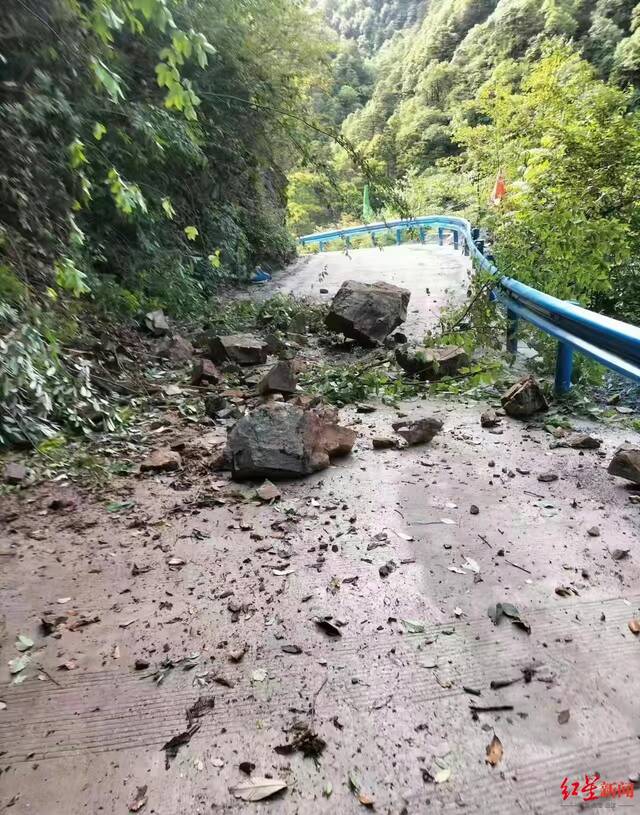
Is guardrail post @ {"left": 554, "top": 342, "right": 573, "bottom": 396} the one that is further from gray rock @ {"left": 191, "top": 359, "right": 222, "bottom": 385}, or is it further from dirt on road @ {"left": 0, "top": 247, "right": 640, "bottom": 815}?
gray rock @ {"left": 191, "top": 359, "right": 222, "bottom": 385}

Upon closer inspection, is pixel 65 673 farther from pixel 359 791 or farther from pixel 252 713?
pixel 359 791

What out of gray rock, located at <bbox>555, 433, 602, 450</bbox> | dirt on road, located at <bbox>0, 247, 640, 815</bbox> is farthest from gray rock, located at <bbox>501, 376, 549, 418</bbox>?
dirt on road, located at <bbox>0, 247, 640, 815</bbox>

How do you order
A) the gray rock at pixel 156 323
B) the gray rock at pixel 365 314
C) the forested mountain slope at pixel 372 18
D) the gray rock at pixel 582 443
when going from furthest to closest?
the forested mountain slope at pixel 372 18 → the gray rock at pixel 156 323 → the gray rock at pixel 365 314 → the gray rock at pixel 582 443

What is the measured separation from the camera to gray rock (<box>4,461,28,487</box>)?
277 cm

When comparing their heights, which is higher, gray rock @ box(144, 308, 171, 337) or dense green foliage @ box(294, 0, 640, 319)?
dense green foliage @ box(294, 0, 640, 319)

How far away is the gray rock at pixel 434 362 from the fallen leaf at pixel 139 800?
11.4 ft

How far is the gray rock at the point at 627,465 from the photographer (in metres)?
2.45

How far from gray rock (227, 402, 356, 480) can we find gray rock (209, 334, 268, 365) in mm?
2237

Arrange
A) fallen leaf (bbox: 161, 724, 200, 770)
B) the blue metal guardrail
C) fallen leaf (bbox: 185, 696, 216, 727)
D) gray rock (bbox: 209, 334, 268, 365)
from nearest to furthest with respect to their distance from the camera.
Answer: fallen leaf (bbox: 161, 724, 200, 770), fallen leaf (bbox: 185, 696, 216, 727), the blue metal guardrail, gray rock (bbox: 209, 334, 268, 365)

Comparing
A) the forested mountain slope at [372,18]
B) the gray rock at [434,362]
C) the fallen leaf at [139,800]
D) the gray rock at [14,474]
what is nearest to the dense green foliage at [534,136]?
the gray rock at [434,362]

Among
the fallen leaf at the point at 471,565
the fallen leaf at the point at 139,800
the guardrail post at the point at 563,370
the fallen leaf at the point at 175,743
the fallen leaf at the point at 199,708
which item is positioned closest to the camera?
the fallen leaf at the point at 139,800

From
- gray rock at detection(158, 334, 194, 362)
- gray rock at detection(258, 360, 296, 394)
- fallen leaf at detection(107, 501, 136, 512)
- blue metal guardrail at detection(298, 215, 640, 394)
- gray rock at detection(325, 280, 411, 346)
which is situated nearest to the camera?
blue metal guardrail at detection(298, 215, 640, 394)

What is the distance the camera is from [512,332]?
475 cm

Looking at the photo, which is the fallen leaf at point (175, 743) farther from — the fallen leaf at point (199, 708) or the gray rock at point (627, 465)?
the gray rock at point (627, 465)
